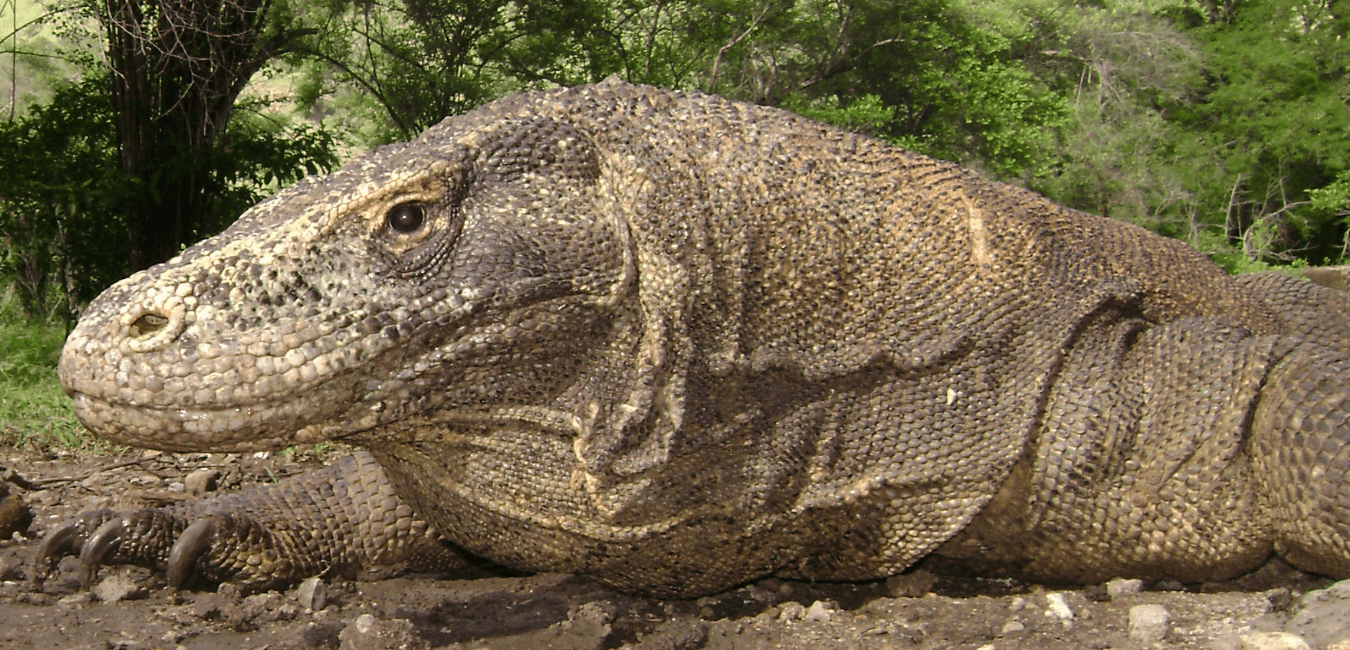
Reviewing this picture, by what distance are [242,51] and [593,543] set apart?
288 inches

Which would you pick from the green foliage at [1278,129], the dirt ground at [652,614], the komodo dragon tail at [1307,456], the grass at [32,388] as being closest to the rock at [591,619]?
the dirt ground at [652,614]

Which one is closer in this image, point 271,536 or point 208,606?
point 208,606

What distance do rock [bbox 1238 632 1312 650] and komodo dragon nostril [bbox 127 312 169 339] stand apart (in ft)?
6.56

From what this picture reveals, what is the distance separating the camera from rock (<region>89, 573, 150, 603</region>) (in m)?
2.38

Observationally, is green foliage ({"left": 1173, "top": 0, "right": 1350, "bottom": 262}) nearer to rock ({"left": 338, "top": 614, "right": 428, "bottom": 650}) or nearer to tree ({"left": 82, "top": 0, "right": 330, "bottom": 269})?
tree ({"left": 82, "top": 0, "right": 330, "bottom": 269})

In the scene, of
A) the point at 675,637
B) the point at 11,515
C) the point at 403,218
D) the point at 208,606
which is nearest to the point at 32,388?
the point at 11,515

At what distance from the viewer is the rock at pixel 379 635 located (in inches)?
83.2

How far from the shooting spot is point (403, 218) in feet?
6.44

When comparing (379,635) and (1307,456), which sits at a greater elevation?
(1307,456)

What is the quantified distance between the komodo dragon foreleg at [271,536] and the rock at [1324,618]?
1.94m

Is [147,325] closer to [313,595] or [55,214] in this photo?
[313,595]

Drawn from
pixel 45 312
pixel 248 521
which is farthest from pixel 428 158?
pixel 45 312

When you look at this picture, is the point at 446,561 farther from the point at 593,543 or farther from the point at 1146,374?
the point at 1146,374

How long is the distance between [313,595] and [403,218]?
3.35 ft
